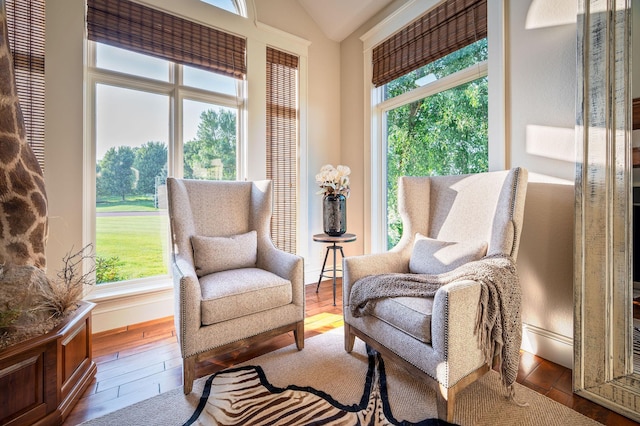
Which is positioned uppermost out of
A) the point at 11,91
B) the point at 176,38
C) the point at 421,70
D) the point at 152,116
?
the point at 176,38

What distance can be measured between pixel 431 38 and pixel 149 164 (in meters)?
2.71

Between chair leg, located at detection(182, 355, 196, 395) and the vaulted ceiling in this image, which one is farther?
the vaulted ceiling

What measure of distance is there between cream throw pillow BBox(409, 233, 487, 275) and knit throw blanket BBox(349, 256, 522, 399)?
14cm

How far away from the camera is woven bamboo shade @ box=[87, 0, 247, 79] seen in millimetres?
2264

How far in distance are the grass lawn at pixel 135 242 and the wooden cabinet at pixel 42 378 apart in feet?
3.42

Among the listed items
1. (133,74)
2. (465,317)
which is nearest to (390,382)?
(465,317)

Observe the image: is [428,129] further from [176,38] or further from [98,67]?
[98,67]

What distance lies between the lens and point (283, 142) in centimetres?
323

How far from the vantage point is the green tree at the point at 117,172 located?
2.36m

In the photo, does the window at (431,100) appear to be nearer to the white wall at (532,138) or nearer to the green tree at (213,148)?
the white wall at (532,138)

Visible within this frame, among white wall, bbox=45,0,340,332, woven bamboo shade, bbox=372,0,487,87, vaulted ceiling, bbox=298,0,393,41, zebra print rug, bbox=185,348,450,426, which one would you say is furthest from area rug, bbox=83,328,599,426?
vaulted ceiling, bbox=298,0,393,41

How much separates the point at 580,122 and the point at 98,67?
3310 mm

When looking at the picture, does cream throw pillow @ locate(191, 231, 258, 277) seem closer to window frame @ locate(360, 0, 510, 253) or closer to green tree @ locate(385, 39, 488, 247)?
window frame @ locate(360, 0, 510, 253)

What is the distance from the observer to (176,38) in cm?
257
